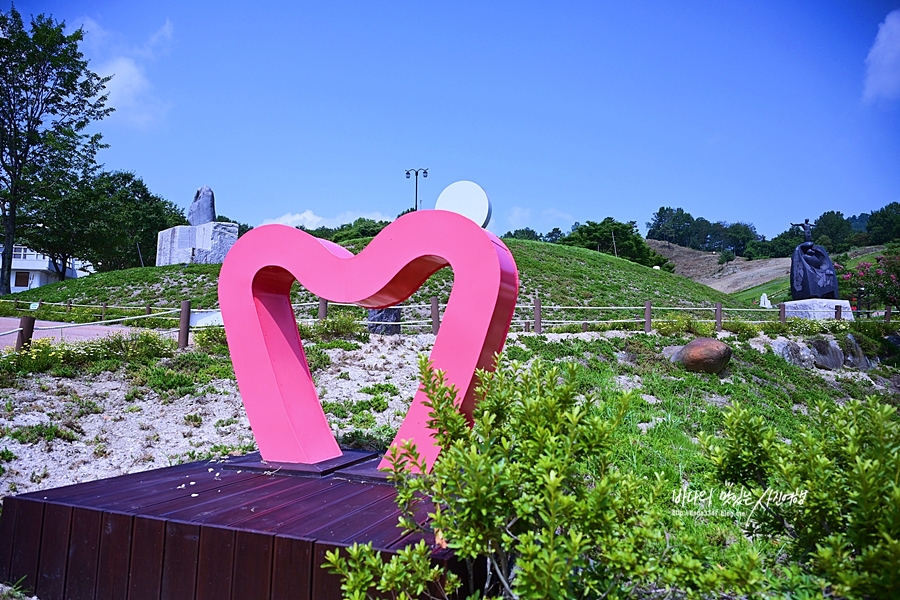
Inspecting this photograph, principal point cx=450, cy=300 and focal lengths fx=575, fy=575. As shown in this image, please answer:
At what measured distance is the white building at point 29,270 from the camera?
150 ft

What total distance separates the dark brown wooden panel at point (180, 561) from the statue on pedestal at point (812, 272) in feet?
72.6

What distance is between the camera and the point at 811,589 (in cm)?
183

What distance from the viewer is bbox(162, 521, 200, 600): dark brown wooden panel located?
291cm

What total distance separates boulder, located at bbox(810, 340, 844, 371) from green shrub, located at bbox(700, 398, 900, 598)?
1507 cm

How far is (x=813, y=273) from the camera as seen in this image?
2053 cm

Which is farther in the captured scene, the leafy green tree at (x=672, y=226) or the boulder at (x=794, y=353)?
the leafy green tree at (x=672, y=226)

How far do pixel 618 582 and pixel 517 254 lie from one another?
30297mm

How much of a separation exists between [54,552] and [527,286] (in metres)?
23.0

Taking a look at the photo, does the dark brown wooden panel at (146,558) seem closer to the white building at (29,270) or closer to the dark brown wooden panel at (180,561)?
the dark brown wooden panel at (180,561)

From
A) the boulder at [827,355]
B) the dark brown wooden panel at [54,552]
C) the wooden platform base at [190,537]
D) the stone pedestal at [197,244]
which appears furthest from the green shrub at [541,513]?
the stone pedestal at [197,244]

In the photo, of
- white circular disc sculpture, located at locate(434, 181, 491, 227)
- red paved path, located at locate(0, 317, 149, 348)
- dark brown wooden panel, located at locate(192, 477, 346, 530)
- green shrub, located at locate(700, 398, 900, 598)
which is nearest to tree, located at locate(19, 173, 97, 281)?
red paved path, located at locate(0, 317, 149, 348)

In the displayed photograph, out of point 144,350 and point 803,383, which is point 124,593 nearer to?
point 144,350

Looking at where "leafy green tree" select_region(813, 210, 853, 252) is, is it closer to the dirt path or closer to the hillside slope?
the dirt path

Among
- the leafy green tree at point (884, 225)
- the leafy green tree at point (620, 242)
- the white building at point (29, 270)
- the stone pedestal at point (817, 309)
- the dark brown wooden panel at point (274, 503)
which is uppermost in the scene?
the leafy green tree at point (884, 225)
